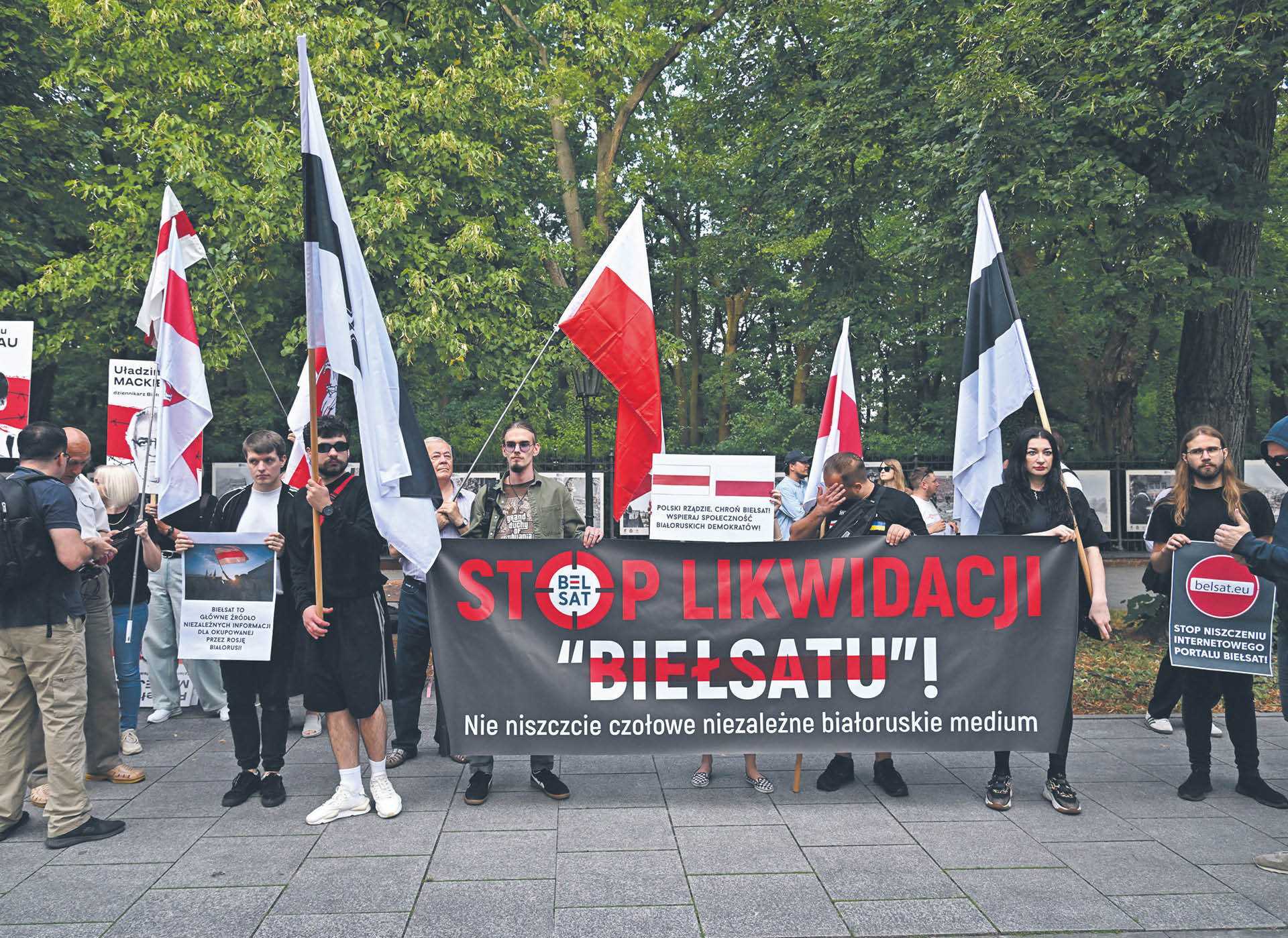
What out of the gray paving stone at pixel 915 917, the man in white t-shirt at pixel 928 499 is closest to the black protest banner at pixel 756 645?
the gray paving stone at pixel 915 917

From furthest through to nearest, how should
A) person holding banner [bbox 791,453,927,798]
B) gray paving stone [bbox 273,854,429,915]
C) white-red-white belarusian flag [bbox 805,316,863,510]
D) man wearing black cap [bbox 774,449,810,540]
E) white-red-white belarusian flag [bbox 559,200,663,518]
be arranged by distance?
man wearing black cap [bbox 774,449,810,540] → white-red-white belarusian flag [bbox 805,316,863,510] → white-red-white belarusian flag [bbox 559,200,663,518] → person holding banner [bbox 791,453,927,798] → gray paving stone [bbox 273,854,429,915]

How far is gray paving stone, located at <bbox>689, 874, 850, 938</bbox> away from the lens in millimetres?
3795

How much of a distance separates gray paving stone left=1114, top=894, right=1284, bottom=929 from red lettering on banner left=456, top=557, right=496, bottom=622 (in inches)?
133

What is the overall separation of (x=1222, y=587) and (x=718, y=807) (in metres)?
3.18

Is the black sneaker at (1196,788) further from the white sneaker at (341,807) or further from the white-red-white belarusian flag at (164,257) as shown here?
the white-red-white belarusian flag at (164,257)

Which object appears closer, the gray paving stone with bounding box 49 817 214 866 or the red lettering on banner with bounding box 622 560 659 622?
the gray paving stone with bounding box 49 817 214 866

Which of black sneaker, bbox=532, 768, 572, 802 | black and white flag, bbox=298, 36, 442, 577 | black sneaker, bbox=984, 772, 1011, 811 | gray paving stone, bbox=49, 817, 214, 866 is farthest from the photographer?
black sneaker, bbox=532, 768, 572, 802

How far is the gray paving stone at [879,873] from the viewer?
413 cm

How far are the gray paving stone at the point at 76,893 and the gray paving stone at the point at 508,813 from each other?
143 centimetres

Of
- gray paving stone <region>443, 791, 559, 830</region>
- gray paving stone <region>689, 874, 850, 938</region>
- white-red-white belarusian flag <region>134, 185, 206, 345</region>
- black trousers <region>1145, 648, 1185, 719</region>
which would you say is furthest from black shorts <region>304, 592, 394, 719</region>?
black trousers <region>1145, 648, 1185, 719</region>

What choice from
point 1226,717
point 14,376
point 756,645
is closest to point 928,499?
point 1226,717

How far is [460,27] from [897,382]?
67.5ft

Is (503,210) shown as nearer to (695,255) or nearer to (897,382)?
(695,255)

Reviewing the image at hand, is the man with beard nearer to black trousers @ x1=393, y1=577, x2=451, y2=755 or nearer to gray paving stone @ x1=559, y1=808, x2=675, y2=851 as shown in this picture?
gray paving stone @ x1=559, y1=808, x2=675, y2=851
